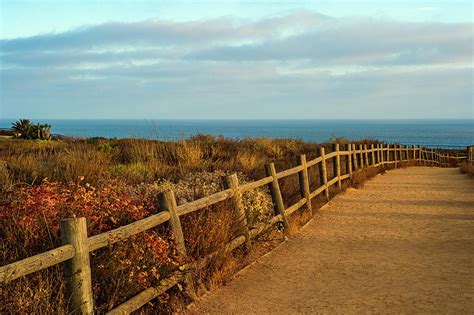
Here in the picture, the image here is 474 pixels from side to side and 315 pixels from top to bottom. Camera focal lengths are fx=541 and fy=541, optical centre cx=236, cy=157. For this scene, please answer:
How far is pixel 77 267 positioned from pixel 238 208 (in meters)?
3.61

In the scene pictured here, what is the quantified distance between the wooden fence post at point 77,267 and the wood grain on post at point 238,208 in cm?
332

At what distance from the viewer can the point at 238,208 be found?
789 cm

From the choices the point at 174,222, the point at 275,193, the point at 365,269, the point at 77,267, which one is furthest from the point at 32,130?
the point at 77,267

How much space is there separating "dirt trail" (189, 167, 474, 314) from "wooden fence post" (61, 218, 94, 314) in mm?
1543

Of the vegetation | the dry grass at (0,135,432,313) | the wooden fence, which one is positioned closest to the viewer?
the wooden fence

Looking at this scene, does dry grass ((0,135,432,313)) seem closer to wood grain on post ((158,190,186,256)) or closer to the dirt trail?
wood grain on post ((158,190,186,256))

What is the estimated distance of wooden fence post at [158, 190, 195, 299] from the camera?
603 cm

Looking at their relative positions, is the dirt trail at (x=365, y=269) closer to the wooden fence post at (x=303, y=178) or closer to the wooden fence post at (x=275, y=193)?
the wooden fence post at (x=275, y=193)

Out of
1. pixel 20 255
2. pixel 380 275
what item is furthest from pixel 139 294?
pixel 380 275

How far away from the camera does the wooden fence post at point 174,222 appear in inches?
237

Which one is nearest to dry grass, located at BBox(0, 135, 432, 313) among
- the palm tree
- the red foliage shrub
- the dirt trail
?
the red foliage shrub

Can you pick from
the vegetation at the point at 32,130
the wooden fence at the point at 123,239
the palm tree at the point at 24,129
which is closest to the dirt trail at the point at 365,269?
the wooden fence at the point at 123,239

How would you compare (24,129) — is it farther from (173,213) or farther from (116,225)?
(173,213)

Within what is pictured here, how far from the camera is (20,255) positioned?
215 inches
